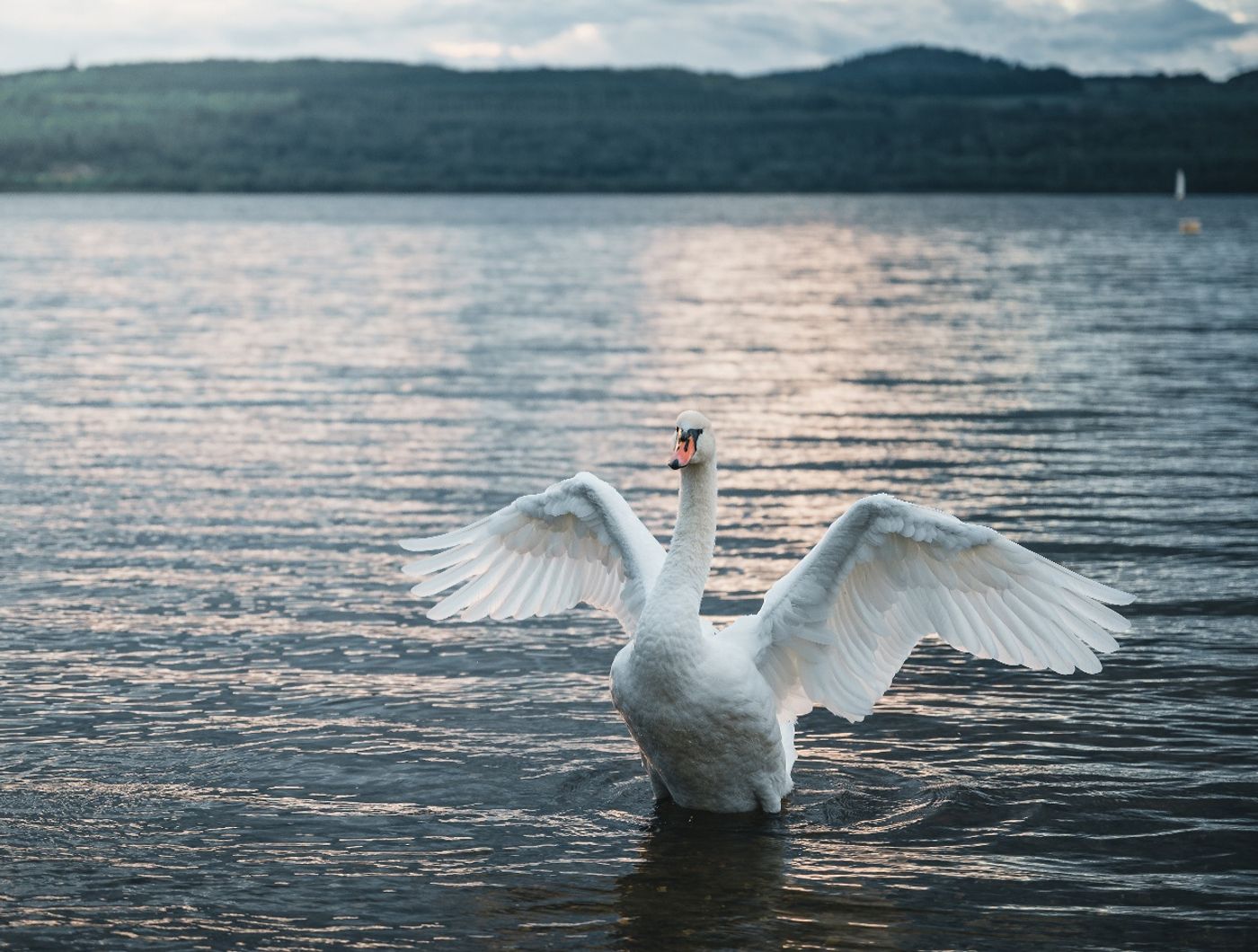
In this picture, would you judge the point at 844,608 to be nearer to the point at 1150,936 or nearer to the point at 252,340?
the point at 1150,936

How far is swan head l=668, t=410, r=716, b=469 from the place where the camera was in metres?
9.21

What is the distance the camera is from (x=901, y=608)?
387 inches

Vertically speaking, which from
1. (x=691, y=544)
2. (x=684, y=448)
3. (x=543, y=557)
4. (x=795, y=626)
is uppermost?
(x=684, y=448)

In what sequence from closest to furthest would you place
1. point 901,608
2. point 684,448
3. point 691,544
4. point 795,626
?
point 684,448 < point 691,544 < point 795,626 < point 901,608

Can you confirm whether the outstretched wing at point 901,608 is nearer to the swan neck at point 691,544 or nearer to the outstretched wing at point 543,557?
the swan neck at point 691,544

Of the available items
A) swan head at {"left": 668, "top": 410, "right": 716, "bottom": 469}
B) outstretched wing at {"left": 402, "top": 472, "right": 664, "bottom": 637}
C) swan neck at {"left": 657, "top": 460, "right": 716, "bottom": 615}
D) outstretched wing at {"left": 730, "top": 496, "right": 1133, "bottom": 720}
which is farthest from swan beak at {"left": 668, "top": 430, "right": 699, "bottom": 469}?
outstretched wing at {"left": 402, "top": 472, "right": 664, "bottom": 637}

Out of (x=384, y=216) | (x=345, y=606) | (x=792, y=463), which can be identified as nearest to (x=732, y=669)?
(x=345, y=606)

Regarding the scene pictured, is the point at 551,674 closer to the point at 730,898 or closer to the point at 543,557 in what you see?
the point at 543,557

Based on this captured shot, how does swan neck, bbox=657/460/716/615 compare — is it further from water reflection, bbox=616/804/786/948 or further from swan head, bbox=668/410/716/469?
water reflection, bbox=616/804/786/948

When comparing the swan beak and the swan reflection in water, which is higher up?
the swan beak

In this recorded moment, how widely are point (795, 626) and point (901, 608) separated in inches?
26.1

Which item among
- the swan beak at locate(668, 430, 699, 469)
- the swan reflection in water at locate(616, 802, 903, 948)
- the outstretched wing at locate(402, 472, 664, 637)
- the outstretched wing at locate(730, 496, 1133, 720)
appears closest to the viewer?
the swan reflection in water at locate(616, 802, 903, 948)

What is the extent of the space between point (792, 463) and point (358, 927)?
1423cm

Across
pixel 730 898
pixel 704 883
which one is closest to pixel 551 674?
pixel 704 883
